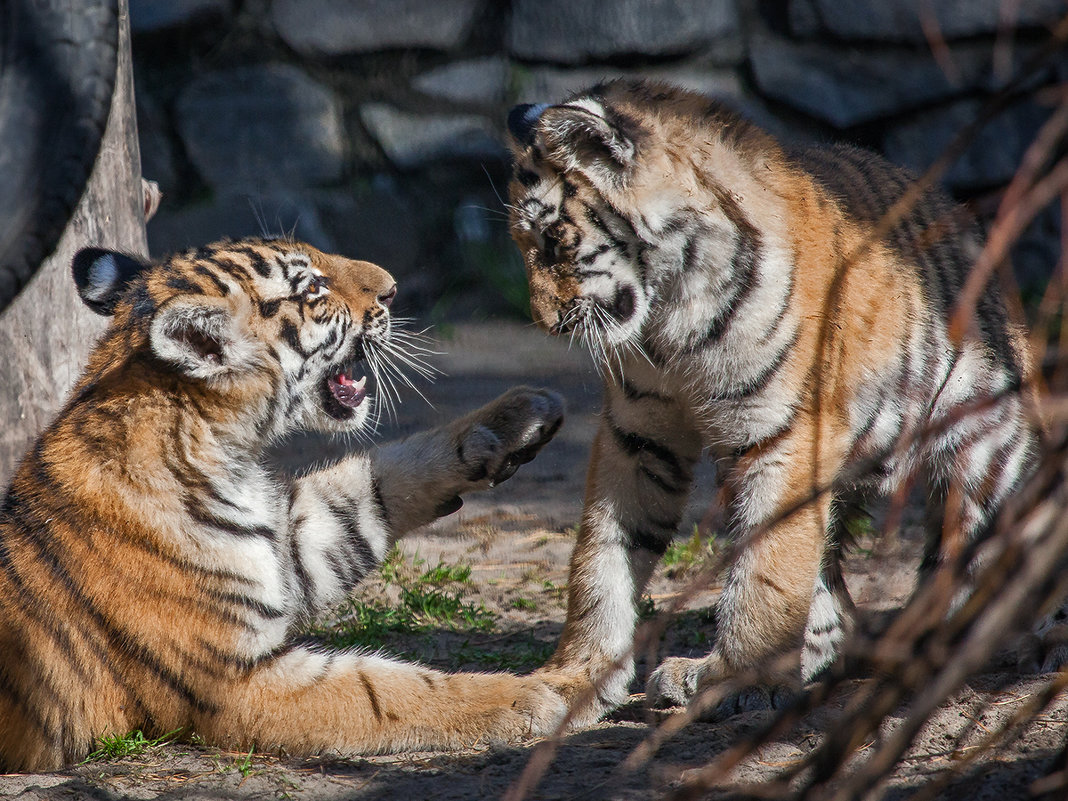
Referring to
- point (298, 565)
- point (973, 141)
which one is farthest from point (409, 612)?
point (973, 141)

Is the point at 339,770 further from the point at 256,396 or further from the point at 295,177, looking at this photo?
the point at 295,177

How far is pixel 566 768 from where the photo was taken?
6.52 feet

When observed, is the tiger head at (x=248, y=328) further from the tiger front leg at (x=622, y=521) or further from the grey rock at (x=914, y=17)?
the grey rock at (x=914, y=17)

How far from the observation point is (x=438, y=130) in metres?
5.64

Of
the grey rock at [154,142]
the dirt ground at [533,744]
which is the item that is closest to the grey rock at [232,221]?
the grey rock at [154,142]

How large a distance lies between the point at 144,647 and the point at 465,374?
2.97m

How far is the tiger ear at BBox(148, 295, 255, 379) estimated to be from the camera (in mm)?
2193

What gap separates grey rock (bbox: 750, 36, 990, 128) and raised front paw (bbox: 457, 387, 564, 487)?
3.25 m

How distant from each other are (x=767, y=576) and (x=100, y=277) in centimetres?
165

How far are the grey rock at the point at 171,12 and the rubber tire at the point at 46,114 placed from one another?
8.84 feet

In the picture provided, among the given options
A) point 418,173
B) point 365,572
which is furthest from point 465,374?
point 365,572

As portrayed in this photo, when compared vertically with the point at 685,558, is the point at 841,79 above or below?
above

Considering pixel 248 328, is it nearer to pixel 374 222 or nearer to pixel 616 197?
pixel 616 197

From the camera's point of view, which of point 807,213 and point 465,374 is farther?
point 465,374
